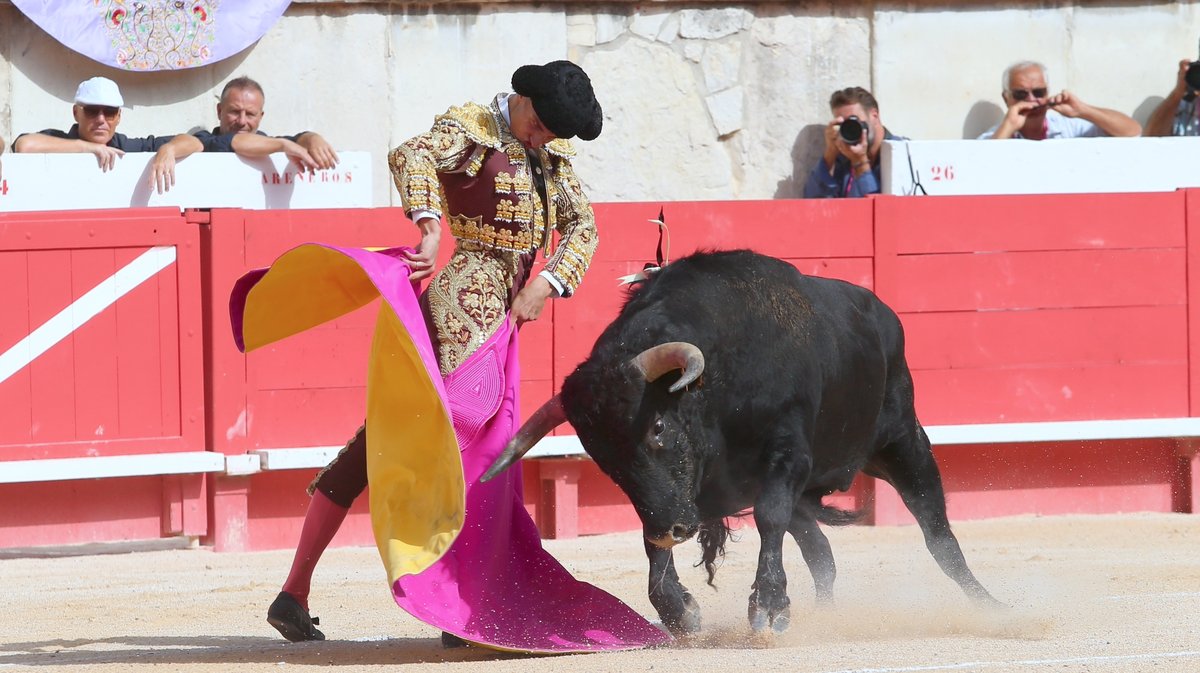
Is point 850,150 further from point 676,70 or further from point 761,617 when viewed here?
point 761,617

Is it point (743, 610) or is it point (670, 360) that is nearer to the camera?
point (670, 360)

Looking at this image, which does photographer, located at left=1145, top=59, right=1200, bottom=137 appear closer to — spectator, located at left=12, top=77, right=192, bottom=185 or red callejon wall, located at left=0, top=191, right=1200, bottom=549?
red callejon wall, located at left=0, top=191, right=1200, bottom=549

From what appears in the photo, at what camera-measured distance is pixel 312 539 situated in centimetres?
392

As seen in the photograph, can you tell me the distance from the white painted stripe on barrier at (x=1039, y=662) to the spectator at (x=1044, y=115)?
4.08 metres

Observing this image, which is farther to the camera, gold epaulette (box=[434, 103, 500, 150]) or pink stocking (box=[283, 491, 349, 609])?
pink stocking (box=[283, 491, 349, 609])

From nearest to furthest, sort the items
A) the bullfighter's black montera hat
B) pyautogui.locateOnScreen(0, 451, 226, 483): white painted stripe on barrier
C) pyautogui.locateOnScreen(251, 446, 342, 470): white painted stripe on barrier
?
the bullfighter's black montera hat, pyautogui.locateOnScreen(0, 451, 226, 483): white painted stripe on barrier, pyautogui.locateOnScreen(251, 446, 342, 470): white painted stripe on barrier

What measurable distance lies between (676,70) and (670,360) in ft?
14.7

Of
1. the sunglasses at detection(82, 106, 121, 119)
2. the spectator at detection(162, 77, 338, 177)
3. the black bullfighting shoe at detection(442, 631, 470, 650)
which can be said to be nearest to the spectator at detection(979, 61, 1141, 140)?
the spectator at detection(162, 77, 338, 177)

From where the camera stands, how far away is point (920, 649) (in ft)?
12.1

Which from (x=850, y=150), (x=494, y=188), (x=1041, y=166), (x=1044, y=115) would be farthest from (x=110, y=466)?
(x=1044, y=115)

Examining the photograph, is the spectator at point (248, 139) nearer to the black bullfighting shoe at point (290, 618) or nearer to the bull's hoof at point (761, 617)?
the black bullfighting shoe at point (290, 618)

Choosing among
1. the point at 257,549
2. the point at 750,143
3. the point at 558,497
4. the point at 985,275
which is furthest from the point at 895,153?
the point at 257,549

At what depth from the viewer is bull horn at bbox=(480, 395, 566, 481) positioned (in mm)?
3760

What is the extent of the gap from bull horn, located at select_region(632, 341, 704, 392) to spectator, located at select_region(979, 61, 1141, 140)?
4.07 metres
